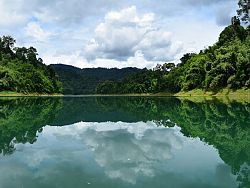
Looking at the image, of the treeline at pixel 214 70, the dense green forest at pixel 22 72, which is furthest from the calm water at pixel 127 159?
the dense green forest at pixel 22 72

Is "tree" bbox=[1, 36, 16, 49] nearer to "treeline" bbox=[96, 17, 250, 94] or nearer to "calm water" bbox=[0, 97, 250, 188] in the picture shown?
"treeline" bbox=[96, 17, 250, 94]

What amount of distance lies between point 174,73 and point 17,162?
98.5 m

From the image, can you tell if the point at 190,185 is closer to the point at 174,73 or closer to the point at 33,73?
the point at 174,73

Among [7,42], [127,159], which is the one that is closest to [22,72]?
[7,42]

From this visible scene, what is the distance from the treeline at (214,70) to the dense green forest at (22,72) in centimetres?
3664

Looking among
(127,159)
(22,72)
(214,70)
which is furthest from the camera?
(22,72)

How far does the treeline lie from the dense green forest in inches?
1443

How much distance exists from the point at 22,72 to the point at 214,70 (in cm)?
6968

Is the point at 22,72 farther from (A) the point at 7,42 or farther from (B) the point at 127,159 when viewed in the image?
(B) the point at 127,159

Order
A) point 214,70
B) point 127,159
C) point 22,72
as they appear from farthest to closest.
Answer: point 22,72
point 214,70
point 127,159

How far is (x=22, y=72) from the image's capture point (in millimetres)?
115062

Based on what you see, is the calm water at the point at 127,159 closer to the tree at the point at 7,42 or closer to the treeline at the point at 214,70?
the treeline at the point at 214,70

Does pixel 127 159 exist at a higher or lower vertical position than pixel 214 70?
lower

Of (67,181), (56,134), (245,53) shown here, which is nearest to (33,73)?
(245,53)
